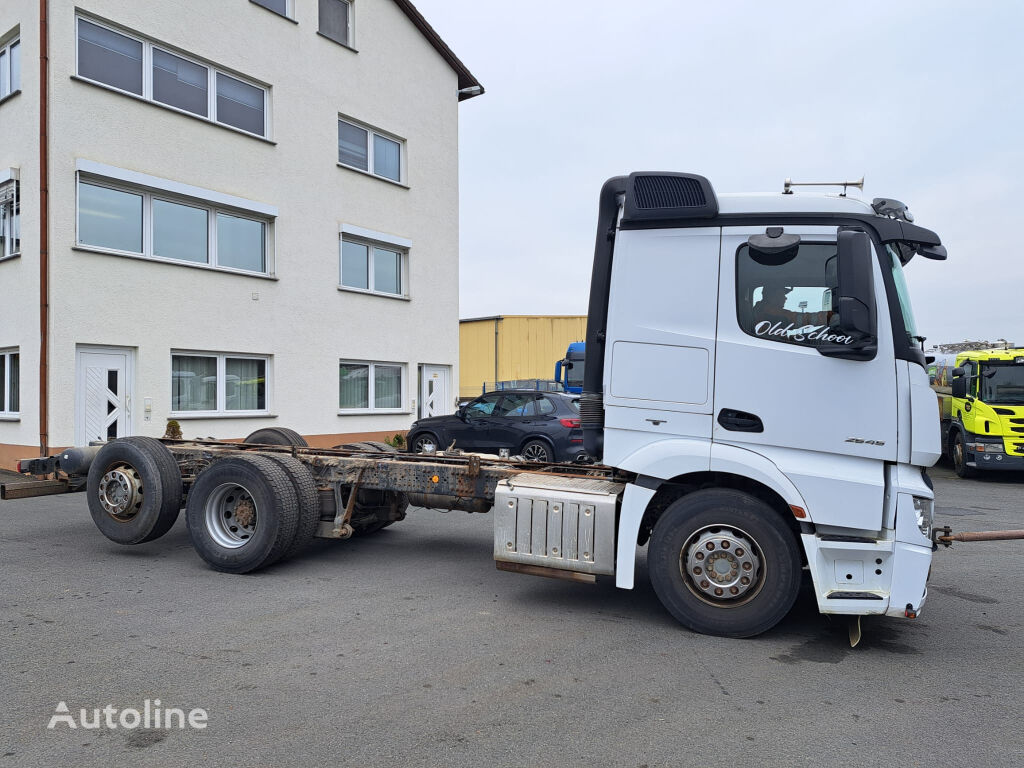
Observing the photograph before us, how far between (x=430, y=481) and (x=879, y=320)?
12.0 feet

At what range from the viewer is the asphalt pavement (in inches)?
134

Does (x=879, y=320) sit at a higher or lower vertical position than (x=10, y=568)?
higher

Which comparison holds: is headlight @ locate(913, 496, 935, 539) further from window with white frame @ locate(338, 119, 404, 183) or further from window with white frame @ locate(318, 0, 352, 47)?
window with white frame @ locate(318, 0, 352, 47)

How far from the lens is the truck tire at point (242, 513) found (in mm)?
6398

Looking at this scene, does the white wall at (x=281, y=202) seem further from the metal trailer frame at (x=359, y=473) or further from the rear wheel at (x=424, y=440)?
the metal trailer frame at (x=359, y=473)

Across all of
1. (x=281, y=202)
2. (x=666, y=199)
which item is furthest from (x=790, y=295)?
(x=281, y=202)

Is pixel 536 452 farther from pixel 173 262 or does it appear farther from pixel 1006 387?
pixel 1006 387

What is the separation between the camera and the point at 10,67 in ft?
46.0

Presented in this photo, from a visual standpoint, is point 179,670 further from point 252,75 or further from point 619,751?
point 252,75

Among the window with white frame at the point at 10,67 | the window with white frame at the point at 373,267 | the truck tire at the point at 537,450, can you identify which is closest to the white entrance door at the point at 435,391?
the window with white frame at the point at 373,267

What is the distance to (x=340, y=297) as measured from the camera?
18047 mm

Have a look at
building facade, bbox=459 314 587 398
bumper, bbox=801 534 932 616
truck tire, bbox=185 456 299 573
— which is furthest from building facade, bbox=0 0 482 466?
building facade, bbox=459 314 587 398

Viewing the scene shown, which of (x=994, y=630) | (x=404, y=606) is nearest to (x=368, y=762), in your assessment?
(x=404, y=606)

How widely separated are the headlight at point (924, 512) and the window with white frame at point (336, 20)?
1746cm
